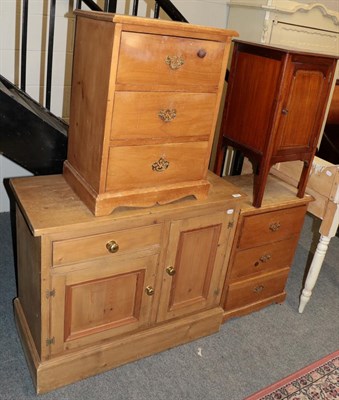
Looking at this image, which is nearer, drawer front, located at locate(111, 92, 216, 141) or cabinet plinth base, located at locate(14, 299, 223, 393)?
drawer front, located at locate(111, 92, 216, 141)

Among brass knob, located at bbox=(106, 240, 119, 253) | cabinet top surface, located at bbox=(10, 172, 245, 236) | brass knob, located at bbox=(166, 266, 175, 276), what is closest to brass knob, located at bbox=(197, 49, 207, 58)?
cabinet top surface, located at bbox=(10, 172, 245, 236)

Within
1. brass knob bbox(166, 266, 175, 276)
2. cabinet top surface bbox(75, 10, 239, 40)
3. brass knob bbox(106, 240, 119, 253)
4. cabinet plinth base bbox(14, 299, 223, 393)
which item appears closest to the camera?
cabinet top surface bbox(75, 10, 239, 40)

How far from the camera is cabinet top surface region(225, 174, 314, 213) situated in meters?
1.98

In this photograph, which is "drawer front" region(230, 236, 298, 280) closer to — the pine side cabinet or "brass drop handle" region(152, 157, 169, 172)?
the pine side cabinet

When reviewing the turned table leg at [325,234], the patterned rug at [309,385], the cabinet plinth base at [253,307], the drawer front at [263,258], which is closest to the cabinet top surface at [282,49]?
the turned table leg at [325,234]

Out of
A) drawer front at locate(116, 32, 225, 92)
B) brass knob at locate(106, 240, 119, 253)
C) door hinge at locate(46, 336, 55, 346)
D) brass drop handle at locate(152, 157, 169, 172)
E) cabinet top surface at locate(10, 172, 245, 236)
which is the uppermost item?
drawer front at locate(116, 32, 225, 92)

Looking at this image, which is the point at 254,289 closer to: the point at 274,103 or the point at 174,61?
the point at 274,103

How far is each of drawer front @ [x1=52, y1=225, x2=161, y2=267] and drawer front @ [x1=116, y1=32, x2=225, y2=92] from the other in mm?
537

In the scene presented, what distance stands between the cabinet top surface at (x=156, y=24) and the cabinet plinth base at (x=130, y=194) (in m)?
0.55

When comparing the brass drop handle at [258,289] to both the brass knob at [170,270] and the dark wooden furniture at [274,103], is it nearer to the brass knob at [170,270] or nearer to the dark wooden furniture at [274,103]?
the dark wooden furniture at [274,103]

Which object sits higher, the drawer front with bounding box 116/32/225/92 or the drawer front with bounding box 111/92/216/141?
the drawer front with bounding box 116/32/225/92

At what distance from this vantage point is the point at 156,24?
1340mm

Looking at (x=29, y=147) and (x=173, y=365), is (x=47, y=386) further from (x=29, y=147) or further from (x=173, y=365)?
(x=29, y=147)

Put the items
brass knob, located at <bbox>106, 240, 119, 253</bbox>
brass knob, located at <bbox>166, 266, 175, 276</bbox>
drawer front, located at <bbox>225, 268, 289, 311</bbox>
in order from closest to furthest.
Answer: brass knob, located at <bbox>106, 240, 119, 253</bbox>
brass knob, located at <bbox>166, 266, 175, 276</bbox>
drawer front, located at <bbox>225, 268, 289, 311</bbox>
